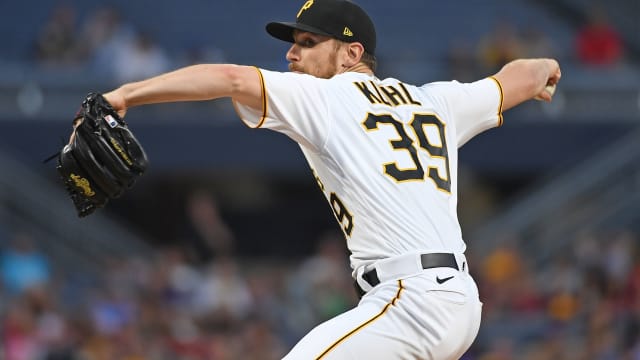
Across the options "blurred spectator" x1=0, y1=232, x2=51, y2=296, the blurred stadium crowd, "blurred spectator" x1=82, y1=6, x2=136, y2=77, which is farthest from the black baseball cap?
"blurred spectator" x1=82, y1=6, x2=136, y2=77

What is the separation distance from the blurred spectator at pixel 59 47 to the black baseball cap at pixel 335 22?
37.7ft

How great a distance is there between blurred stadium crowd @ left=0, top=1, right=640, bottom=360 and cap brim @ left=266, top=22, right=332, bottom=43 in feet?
17.3

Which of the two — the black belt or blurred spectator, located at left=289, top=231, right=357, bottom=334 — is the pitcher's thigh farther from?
blurred spectator, located at left=289, top=231, right=357, bottom=334

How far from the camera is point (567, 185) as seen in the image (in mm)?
14531

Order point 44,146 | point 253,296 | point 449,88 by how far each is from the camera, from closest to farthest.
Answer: point 449,88 → point 253,296 → point 44,146

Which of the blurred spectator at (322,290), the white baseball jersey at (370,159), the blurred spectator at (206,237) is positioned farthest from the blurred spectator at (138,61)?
the white baseball jersey at (370,159)

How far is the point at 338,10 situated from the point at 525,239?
378 inches

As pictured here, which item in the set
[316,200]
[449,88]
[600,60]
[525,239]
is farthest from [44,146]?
[449,88]

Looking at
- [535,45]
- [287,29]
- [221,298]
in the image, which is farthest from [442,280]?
[535,45]

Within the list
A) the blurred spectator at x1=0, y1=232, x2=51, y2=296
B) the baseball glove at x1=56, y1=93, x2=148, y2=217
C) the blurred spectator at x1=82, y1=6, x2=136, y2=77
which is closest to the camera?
the baseball glove at x1=56, y1=93, x2=148, y2=217

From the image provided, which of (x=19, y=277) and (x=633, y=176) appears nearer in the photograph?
(x=19, y=277)

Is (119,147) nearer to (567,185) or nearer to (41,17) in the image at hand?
(567,185)

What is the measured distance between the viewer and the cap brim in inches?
192

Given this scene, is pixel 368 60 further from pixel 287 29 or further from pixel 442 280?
pixel 442 280
